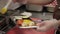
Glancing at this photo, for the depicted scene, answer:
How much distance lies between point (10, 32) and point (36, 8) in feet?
2.19

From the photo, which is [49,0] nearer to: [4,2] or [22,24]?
Answer: [22,24]

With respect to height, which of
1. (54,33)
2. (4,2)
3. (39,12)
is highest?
(4,2)

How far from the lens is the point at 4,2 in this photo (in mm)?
1455

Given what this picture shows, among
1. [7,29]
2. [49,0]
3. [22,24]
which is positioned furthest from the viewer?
[22,24]

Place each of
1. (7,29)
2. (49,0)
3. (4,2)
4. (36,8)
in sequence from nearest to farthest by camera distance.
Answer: (49,0) < (7,29) < (4,2) < (36,8)

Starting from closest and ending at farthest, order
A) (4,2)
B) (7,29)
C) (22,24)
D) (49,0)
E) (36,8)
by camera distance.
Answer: (49,0), (7,29), (22,24), (4,2), (36,8)

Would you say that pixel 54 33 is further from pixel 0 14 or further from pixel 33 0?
pixel 33 0

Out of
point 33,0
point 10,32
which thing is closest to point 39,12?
point 10,32

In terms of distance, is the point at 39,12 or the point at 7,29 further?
the point at 39,12

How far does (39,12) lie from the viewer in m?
1.65

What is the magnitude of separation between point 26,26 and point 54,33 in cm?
Answer: 23

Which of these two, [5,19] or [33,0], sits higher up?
[33,0]

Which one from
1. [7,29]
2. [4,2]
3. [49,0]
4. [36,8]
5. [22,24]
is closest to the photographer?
[49,0]

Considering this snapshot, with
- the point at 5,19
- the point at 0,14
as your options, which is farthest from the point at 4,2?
the point at 5,19
